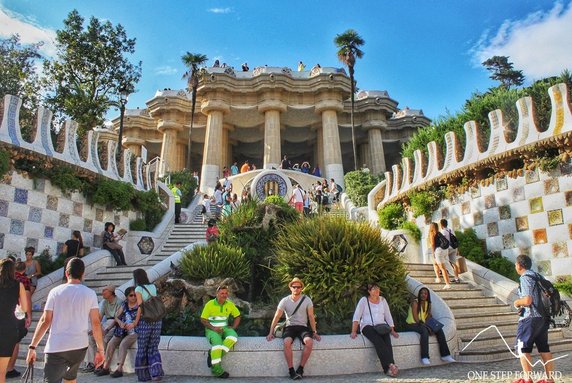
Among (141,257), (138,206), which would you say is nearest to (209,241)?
(141,257)

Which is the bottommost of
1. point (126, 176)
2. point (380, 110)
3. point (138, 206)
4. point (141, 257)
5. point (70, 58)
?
point (141, 257)

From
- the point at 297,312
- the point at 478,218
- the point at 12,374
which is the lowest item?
the point at 12,374

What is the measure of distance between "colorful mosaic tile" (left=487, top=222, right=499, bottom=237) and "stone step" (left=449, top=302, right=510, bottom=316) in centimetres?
224

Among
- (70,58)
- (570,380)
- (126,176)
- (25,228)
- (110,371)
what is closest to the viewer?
(570,380)

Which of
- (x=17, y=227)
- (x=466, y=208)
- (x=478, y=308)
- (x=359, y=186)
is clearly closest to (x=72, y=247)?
(x=17, y=227)

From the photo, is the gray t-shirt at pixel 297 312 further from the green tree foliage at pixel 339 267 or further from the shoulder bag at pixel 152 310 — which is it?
the shoulder bag at pixel 152 310

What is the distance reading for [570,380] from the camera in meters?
5.20

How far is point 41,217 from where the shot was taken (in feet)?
35.3

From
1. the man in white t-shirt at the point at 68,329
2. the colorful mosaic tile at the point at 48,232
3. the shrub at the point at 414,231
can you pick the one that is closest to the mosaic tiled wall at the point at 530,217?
the shrub at the point at 414,231

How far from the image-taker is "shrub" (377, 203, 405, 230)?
1451 cm

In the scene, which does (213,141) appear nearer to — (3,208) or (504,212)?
(3,208)

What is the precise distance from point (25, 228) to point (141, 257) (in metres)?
3.95

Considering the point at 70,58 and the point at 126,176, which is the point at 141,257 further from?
the point at 70,58

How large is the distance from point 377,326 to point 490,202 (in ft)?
20.7
